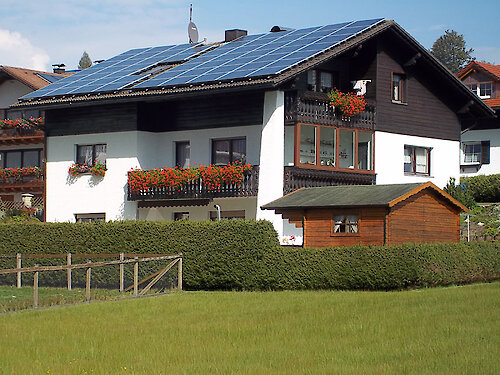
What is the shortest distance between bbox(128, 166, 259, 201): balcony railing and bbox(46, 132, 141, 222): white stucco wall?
3.10 feet

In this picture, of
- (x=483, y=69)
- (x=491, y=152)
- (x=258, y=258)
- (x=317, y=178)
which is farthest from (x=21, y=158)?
(x=483, y=69)

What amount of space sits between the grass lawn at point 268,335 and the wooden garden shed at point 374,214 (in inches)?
203

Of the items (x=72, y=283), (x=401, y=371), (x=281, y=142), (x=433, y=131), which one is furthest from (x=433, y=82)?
(x=401, y=371)

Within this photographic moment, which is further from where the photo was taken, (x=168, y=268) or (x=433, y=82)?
(x=433, y=82)

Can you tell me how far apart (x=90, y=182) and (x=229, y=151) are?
23.0 feet

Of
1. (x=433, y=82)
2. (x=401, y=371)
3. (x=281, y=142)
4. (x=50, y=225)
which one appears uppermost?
(x=433, y=82)

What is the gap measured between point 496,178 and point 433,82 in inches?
358

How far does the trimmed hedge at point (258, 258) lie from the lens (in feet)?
99.3

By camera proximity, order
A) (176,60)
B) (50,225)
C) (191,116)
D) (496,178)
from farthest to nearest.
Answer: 1. (496,178)
2. (176,60)
3. (191,116)
4. (50,225)

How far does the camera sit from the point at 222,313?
81.7 ft

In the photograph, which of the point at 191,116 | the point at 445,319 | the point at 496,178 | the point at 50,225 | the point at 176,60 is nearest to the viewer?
the point at 445,319

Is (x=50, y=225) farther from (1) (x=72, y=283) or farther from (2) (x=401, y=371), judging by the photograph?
(2) (x=401, y=371)

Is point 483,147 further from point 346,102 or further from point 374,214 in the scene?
point 374,214

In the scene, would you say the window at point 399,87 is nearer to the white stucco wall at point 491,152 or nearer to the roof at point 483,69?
the white stucco wall at point 491,152
